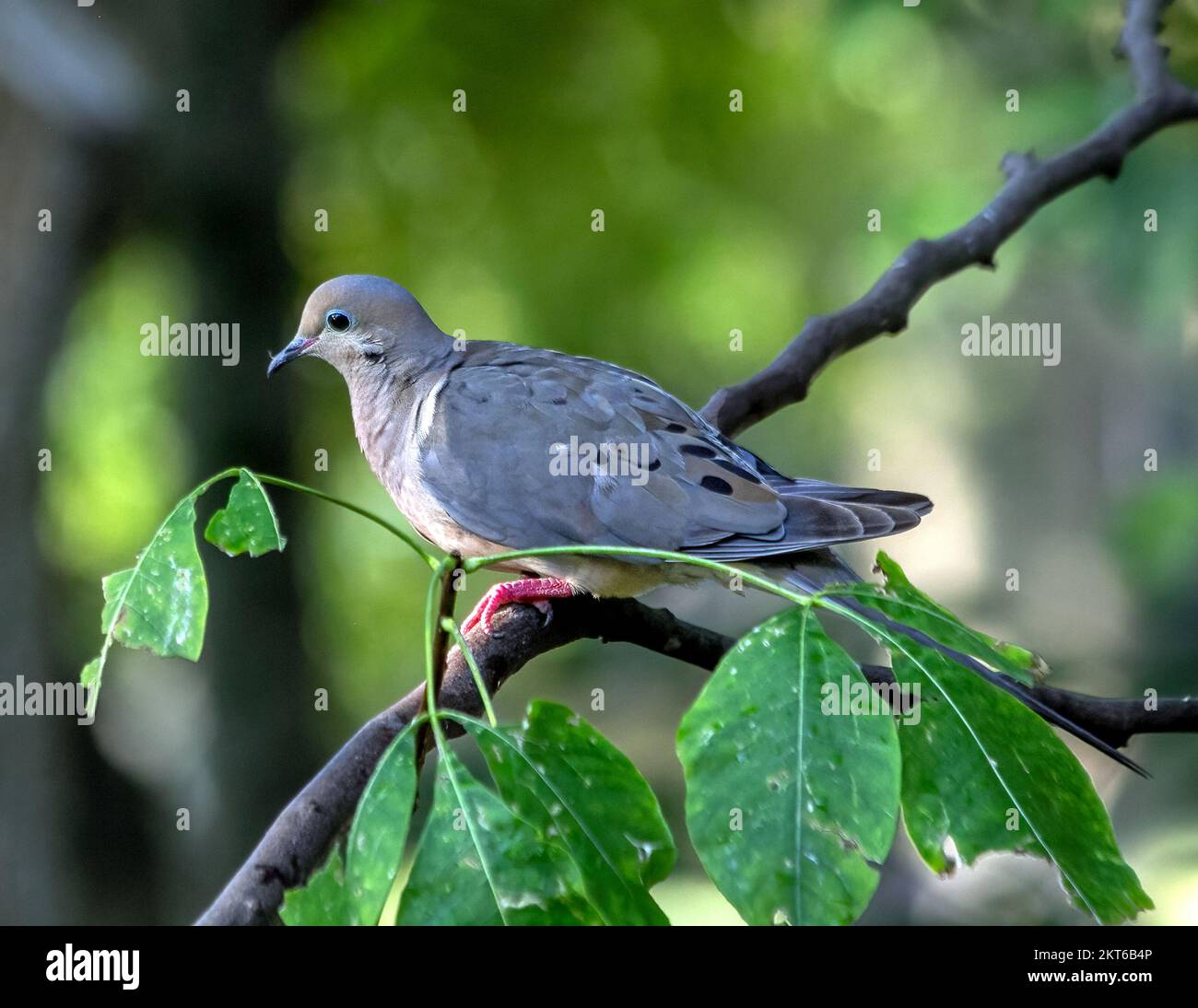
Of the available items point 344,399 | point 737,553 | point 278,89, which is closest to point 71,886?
point 344,399

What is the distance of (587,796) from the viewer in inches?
45.7

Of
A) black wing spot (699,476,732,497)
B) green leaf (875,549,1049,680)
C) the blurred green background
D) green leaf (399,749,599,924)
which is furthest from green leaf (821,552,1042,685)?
the blurred green background

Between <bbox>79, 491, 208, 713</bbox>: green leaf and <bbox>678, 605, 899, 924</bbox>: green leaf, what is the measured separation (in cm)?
54

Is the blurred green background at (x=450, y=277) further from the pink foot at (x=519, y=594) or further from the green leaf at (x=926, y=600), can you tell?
the green leaf at (x=926, y=600)

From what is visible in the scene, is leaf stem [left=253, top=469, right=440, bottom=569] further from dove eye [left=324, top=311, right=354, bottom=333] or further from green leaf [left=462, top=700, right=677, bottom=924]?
dove eye [left=324, top=311, right=354, bottom=333]

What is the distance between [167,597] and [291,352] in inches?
75.3

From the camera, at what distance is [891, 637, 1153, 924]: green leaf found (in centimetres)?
112

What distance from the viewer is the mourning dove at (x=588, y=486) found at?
2.60 metres

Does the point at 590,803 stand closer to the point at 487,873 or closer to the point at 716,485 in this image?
the point at 487,873

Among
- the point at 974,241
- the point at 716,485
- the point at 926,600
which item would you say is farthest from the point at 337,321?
the point at 926,600

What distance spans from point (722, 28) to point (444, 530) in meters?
5.05

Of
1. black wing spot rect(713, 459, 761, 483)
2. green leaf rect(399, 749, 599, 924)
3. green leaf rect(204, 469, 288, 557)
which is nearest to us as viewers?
green leaf rect(399, 749, 599, 924)

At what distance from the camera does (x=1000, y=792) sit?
3.71ft
